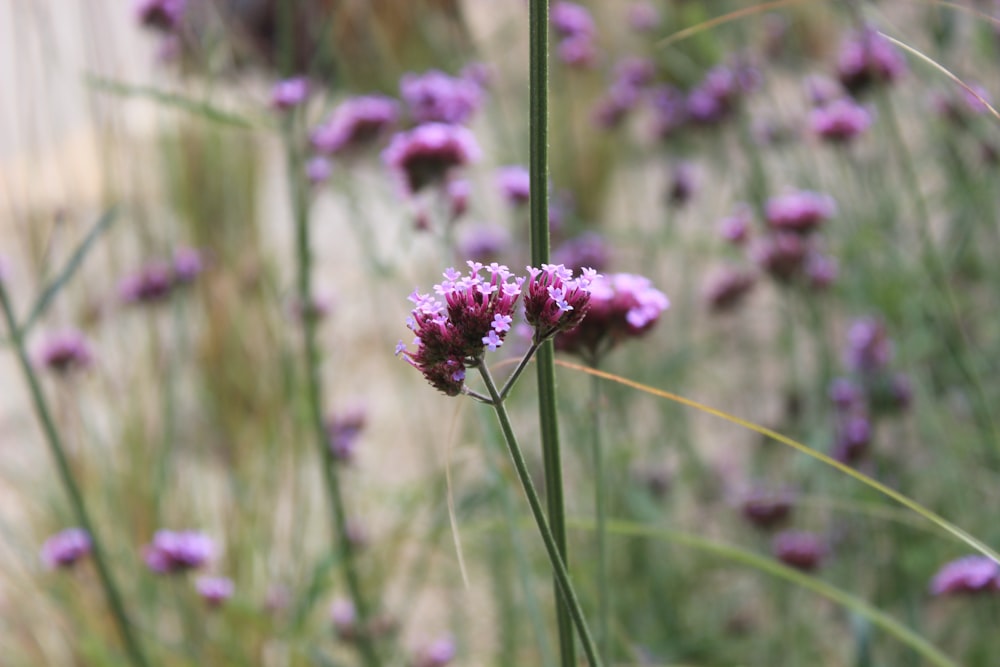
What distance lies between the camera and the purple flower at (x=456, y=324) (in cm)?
33

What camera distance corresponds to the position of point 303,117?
74 centimetres

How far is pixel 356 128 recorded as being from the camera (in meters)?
1.09

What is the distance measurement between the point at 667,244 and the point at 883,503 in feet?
1.31

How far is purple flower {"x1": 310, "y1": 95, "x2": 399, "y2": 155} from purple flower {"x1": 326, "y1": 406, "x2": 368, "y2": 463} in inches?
12.7

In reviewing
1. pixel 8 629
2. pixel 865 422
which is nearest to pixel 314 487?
pixel 8 629

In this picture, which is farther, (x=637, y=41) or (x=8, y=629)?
(x=637, y=41)

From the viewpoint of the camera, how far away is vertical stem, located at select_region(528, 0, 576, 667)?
31 centimetres

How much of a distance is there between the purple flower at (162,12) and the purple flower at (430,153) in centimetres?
46

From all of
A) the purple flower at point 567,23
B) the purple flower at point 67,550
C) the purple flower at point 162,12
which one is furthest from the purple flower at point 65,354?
the purple flower at point 567,23

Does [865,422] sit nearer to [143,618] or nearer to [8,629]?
[143,618]

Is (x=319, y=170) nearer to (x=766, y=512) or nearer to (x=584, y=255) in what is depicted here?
(x=584, y=255)

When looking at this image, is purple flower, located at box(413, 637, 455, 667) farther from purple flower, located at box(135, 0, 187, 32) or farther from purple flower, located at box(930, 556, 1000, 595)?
purple flower, located at box(135, 0, 187, 32)

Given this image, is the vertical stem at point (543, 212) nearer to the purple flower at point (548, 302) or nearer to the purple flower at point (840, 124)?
the purple flower at point (548, 302)

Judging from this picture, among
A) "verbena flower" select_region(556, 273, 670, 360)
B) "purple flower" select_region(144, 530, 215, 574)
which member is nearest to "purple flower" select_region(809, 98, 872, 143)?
"verbena flower" select_region(556, 273, 670, 360)
